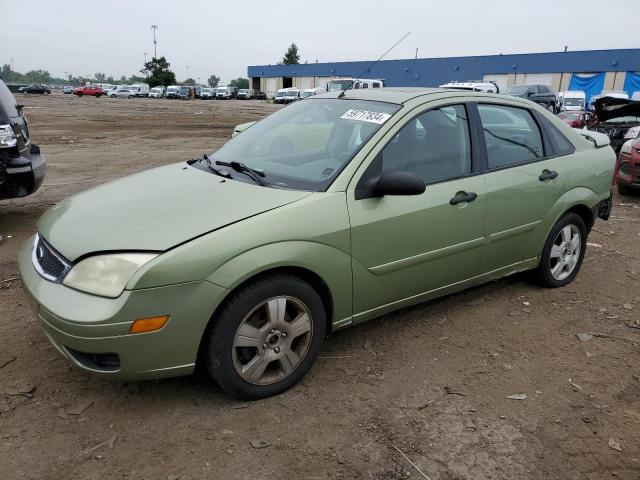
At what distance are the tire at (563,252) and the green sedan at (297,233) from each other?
3cm

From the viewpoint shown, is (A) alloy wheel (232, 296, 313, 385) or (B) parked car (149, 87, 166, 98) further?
(B) parked car (149, 87, 166, 98)

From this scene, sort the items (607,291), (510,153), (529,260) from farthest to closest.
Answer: (607,291), (529,260), (510,153)

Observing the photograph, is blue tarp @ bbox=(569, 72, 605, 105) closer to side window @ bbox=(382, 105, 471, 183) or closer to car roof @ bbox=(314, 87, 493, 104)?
car roof @ bbox=(314, 87, 493, 104)

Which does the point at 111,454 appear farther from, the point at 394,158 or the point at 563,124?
the point at 563,124

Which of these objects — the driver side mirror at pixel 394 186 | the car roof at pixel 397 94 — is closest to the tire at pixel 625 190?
the car roof at pixel 397 94

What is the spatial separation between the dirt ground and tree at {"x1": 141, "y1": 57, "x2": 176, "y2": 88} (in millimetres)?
83565

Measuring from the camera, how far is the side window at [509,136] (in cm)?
387

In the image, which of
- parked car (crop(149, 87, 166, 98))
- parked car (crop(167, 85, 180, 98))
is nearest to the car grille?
parked car (crop(167, 85, 180, 98))

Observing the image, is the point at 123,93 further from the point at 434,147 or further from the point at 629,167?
the point at 434,147

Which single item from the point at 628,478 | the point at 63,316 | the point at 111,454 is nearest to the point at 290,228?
Result: the point at 63,316

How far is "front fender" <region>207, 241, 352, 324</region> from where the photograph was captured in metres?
2.62

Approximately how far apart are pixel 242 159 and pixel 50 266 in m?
1.40

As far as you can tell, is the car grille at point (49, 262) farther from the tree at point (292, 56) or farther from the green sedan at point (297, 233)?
the tree at point (292, 56)

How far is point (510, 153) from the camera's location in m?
3.99
